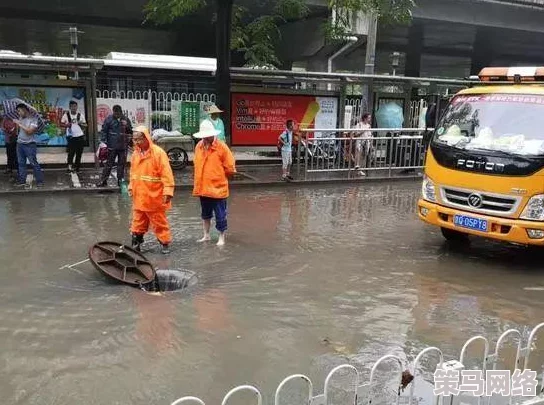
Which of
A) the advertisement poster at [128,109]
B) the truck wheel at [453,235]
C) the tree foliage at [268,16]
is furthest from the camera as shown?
the advertisement poster at [128,109]

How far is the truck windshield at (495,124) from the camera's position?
654 cm

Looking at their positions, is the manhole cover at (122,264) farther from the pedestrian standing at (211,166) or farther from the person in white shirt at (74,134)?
the person in white shirt at (74,134)

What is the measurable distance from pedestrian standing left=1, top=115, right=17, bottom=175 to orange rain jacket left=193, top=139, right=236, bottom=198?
579 cm

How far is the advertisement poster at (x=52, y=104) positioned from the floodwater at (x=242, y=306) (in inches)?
160

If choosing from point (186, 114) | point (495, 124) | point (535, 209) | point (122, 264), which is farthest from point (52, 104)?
point (535, 209)

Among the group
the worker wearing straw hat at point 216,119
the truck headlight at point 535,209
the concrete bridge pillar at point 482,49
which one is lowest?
the truck headlight at point 535,209

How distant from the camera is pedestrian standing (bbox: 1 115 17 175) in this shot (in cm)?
1103

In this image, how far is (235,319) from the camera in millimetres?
4945

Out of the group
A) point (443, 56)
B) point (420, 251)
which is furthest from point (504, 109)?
point (443, 56)

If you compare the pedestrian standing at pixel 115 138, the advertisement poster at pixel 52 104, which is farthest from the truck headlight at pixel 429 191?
the advertisement poster at pixel 52 104

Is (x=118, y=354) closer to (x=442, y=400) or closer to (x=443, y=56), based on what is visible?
(x=442, y=400)

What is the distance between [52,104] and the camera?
12414mm

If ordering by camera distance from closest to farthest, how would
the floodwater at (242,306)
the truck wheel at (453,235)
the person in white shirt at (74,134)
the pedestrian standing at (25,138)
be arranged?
the floodwater at (242,306), the truck wheel at (453,235), the pedestrian standing at (25,138), the person in white shirt at (74,134)

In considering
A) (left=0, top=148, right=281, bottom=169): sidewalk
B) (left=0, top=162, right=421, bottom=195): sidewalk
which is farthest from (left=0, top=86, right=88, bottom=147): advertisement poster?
(left=0, top=162, right=421, bottom=195): sidewalk
